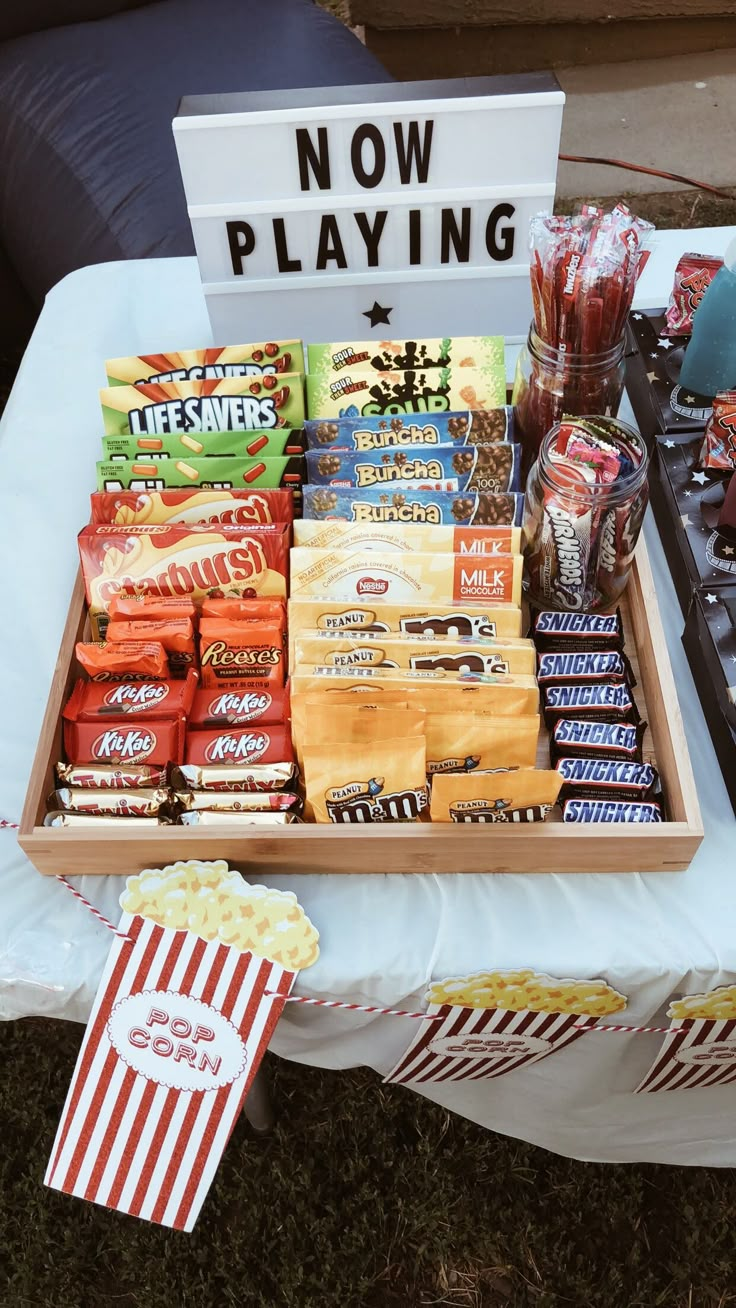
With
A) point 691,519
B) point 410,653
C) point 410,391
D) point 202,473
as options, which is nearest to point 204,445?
point 202,473

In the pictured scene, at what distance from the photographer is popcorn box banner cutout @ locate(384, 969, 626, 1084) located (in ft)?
3.18

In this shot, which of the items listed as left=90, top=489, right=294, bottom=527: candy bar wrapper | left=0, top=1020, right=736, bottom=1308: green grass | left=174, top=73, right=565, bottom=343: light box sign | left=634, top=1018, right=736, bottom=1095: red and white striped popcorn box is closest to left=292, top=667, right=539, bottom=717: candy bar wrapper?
left=90, top=489, right=294, bottom=527: candy bar wrapper

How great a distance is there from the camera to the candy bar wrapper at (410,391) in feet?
4.01

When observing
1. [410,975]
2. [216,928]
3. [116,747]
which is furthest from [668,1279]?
[116,747]

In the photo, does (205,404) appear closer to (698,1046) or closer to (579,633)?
(579,633)

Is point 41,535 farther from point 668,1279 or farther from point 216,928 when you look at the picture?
point 668,1279

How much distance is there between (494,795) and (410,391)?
1.82 feet

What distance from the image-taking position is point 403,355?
1229 millimetres

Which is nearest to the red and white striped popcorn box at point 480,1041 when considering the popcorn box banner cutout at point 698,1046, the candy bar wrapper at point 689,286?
the popcorn box banner cutout at point 698,1046

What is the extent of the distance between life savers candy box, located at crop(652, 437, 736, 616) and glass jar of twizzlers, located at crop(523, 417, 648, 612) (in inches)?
3.6

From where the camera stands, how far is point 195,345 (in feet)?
5.22

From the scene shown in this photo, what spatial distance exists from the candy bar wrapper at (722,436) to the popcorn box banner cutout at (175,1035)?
0.75m

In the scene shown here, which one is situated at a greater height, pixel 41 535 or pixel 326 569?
Answer: pixel 326 569

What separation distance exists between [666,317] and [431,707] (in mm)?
783
